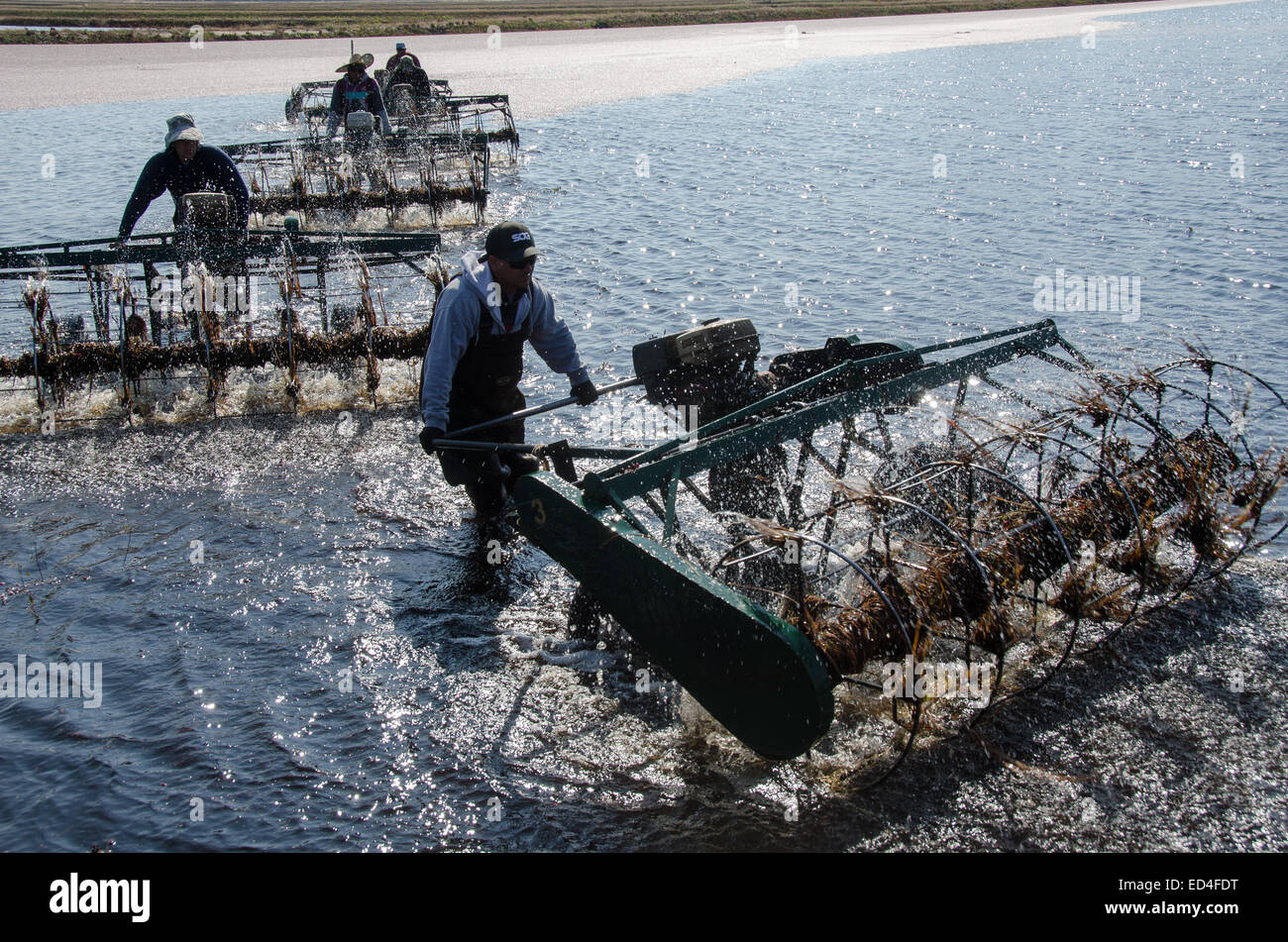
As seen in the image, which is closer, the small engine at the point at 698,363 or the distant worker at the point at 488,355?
the distant worker at the point at 488,355

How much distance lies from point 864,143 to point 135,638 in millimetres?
23753

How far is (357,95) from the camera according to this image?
19.0 metres

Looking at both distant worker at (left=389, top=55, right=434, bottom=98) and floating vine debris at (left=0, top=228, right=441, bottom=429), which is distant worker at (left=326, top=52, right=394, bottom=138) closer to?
distant worker at (left=389, top=55, right=434, bottom=98)

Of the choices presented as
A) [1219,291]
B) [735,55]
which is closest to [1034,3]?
[735,55]

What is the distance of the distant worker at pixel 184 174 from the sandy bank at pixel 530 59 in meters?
20.5

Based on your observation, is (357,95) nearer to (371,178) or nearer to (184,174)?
(371,178)

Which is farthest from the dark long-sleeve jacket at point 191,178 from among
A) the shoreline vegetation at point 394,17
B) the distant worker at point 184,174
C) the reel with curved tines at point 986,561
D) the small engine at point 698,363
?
the shoreline vegetation at point 394,17

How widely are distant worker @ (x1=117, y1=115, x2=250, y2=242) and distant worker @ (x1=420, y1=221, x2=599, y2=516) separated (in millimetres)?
5641

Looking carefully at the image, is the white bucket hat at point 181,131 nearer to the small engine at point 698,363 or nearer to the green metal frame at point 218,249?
the green metal frame at point 218,249

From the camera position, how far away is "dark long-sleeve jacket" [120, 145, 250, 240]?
10.8m

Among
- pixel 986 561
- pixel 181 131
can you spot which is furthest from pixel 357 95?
pixel 986 561

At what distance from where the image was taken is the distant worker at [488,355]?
6305 mm

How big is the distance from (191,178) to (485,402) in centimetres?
641
